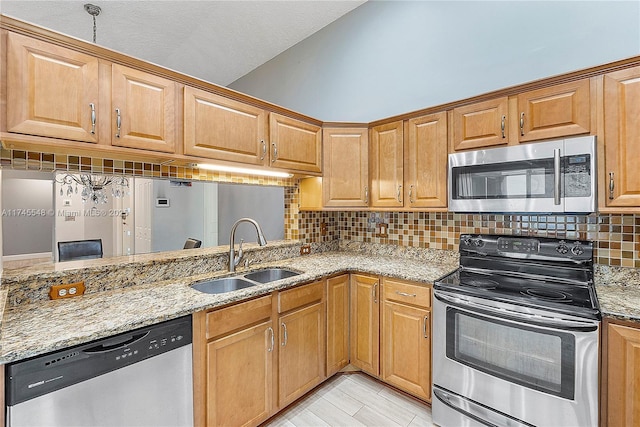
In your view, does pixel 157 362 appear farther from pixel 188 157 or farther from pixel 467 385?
pixel 467 385

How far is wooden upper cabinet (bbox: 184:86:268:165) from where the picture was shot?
183 centimetres

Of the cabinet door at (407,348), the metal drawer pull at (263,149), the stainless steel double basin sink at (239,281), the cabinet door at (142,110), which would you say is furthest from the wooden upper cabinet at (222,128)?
the cabinet door at (407,348)

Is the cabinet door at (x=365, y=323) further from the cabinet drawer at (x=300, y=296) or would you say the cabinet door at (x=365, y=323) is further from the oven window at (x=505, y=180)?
the oven window at (x=505, y=180)

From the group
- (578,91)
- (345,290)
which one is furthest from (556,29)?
(345,290)

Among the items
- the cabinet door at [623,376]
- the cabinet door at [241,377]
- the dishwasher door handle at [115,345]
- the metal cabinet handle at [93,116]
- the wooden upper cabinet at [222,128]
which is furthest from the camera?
the wooden upper cabinet at [222,128]

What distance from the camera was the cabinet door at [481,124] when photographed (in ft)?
6.48

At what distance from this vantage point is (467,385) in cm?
176

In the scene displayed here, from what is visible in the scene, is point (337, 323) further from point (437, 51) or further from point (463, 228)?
point (437, 51)

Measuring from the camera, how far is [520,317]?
1565mm

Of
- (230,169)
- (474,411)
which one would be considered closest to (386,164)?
(230,169)

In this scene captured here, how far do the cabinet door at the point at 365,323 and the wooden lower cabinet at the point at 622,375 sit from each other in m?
1.28

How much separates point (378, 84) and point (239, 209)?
206 cm

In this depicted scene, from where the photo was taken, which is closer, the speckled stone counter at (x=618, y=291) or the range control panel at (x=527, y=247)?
the speckled stone counter at (x=618, y=291)

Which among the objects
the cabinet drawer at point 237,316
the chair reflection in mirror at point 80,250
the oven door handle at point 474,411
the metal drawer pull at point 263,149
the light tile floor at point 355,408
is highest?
the metal drawer pull at point 263,149
